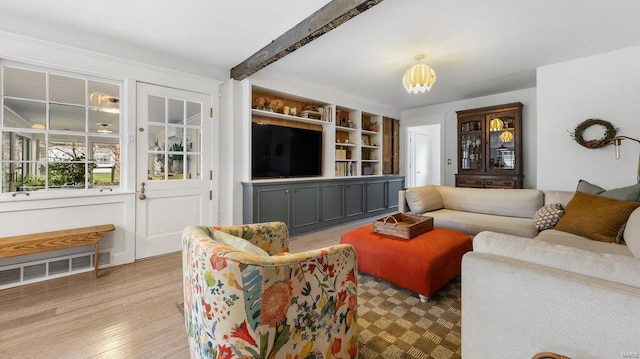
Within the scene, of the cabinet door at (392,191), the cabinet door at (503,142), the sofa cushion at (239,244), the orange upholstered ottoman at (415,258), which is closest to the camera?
the sofa cushion at (239,244)

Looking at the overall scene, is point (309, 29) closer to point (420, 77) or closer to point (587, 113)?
point (420, 77)

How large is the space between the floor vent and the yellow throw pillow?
4513mm

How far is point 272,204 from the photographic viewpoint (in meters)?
3.83

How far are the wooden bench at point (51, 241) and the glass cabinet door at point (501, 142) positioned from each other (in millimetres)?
5580

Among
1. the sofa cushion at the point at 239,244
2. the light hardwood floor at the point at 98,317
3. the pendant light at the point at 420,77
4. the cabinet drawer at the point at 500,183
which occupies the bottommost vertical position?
the light hardwood floor at the point at 98,317

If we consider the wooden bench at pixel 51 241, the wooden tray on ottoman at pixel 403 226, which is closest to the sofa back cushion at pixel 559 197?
the wooden tray on ottoman at pixel 403 226

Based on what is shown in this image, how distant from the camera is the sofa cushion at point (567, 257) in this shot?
0.88 meters

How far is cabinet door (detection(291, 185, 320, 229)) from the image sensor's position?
13.5ft

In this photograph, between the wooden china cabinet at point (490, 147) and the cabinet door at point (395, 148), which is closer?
the wooden china cabinet at point (490, 147)

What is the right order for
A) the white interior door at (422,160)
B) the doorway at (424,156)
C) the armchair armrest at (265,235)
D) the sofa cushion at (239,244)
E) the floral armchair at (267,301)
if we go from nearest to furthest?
the floral armchair at (267,301) < the sofa cushion at (239,244) < the armchair armrest at (265,235) < the doorway at (424,156) < the white interior door at (422,160)

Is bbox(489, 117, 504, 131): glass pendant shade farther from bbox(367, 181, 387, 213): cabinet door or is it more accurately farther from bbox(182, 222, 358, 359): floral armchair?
bbox(182, 222, 358, 359): floral armchair

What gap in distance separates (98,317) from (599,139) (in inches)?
215

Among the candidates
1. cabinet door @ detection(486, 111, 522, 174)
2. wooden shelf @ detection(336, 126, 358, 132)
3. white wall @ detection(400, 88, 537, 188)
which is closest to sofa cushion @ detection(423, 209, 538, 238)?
cabinet door @ detection(486, 111, 522, 174)

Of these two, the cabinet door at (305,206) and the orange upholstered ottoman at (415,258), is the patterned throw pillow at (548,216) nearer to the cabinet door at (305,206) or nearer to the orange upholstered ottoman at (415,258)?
the orange upholstered ottoman at (415,258)
